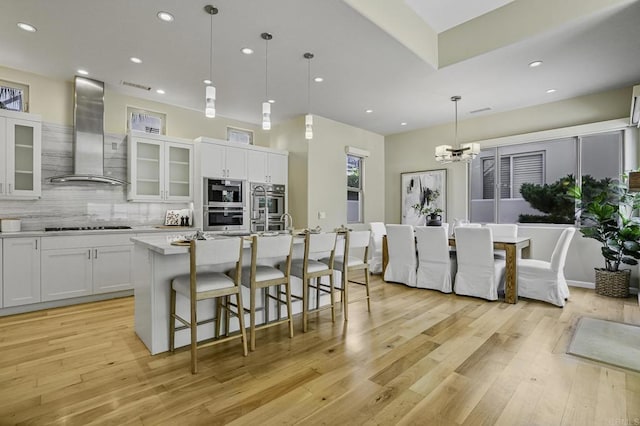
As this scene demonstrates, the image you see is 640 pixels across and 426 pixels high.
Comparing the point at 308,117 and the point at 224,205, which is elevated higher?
the point at 308,117

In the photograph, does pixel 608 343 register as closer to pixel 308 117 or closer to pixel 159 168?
pixel 308 117

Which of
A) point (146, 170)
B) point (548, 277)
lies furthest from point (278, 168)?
point (548, 277)

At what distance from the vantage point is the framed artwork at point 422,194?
6.32 meters

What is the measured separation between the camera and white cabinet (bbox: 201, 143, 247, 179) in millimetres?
4902

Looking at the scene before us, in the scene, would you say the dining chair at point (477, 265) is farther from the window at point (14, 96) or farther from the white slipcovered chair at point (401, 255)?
the window at point (14, 96)

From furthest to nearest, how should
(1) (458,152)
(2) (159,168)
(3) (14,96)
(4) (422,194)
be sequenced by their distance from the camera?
1. (4) (422,194)
2. (2) (159,168)
3. (1) (458,152)
4. (3) (14,96)

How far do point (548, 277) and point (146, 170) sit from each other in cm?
568

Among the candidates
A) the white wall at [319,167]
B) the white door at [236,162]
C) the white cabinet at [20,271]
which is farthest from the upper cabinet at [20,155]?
the white wall at [319,167]

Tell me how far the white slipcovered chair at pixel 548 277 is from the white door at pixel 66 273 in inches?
218

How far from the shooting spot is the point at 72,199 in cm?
430

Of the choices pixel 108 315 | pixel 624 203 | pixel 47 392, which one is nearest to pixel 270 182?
pixel 108 315

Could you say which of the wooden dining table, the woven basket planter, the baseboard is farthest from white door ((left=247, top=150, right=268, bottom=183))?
the woven basket planter

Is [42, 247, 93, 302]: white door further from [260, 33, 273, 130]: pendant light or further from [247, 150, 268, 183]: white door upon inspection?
[260, 33, 273, 130]: pendant light

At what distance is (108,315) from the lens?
3443mm
